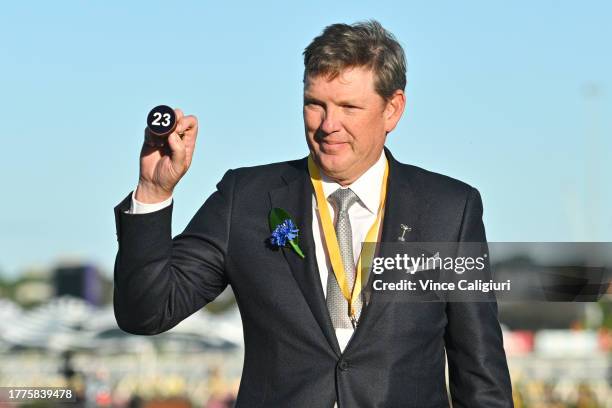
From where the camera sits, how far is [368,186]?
14.7 feet

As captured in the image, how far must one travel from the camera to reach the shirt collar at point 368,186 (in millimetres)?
4453

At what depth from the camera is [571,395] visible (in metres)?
25.4

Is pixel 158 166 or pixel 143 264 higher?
pixel 158 166

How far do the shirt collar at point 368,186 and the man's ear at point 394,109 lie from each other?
0.11 m

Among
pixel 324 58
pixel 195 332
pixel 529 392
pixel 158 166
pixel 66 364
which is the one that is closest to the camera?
pixel 158 166

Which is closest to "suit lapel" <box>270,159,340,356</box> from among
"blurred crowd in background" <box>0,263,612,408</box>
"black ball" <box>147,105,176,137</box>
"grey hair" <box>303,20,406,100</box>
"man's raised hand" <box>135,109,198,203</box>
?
"grey hair" <box>303,20,406,100</box>

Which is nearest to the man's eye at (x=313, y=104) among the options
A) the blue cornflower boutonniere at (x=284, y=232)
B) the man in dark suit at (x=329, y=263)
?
the man in dark suit at (x=329, y=263)

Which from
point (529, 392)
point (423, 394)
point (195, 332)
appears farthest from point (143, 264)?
point (195, 332)

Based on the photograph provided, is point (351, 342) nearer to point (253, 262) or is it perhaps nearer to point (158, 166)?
point (253, 262)

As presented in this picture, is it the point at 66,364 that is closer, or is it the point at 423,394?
the point at 423,394

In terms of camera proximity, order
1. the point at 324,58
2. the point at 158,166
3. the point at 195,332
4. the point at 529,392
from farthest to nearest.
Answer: the point at 195,332, the point at 529,392, the point at 324,58, the point at 158,166

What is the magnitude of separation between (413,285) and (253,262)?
524 mm

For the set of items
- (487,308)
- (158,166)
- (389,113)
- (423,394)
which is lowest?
(423,394)

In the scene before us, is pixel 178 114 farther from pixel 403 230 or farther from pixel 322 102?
pixel 403 230
